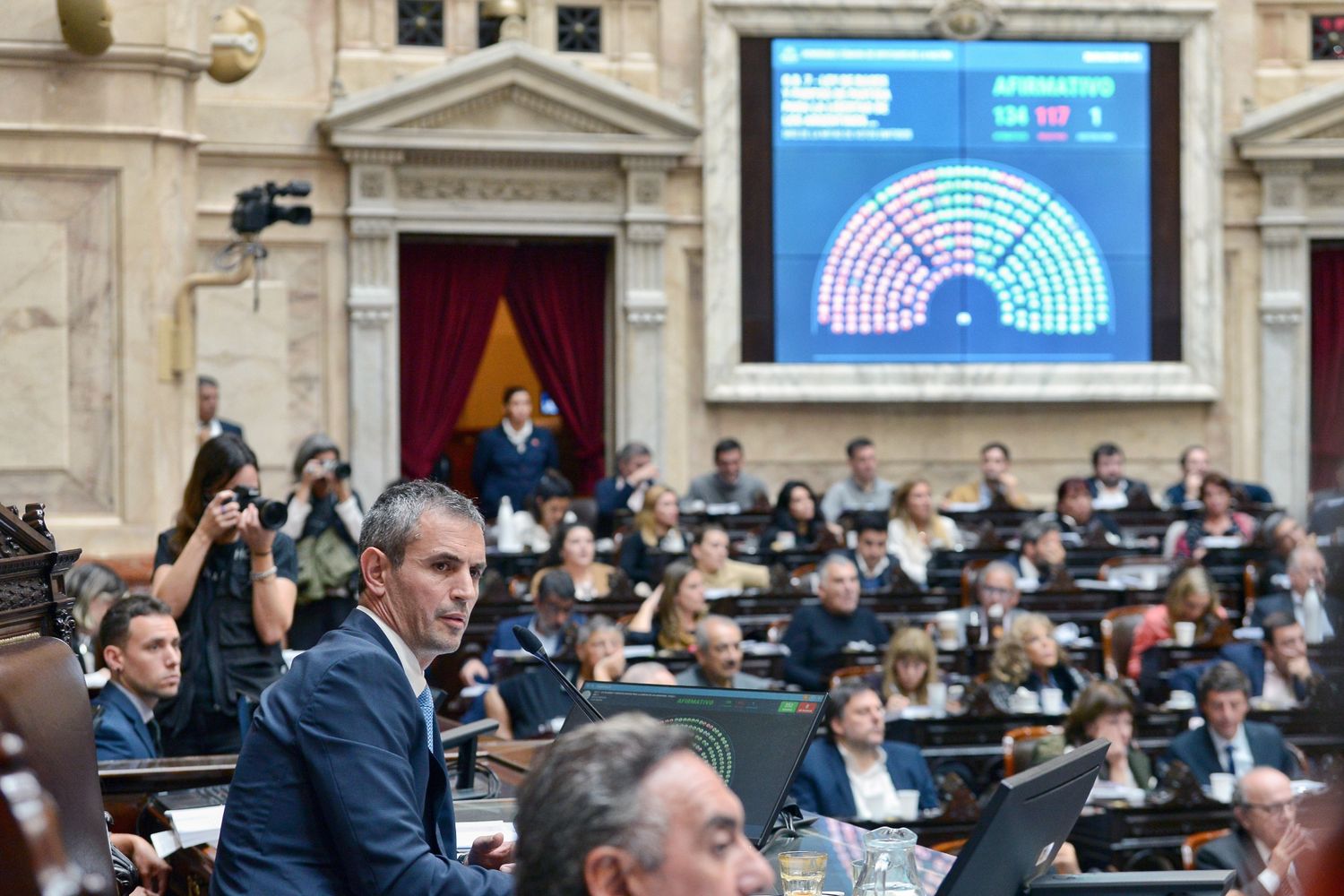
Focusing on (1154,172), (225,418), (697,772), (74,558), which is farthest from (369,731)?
(1154,172)

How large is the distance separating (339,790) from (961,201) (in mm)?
10784

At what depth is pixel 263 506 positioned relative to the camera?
4383mm

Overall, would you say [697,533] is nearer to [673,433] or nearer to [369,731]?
[673,433]

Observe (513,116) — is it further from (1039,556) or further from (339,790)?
(339,790)

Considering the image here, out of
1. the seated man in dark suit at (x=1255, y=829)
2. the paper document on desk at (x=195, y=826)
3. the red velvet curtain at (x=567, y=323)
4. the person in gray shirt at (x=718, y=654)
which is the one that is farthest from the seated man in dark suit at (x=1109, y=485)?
the paper document on desk at (x=195, y=826)

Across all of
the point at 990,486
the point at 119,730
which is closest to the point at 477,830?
the point at 119,730

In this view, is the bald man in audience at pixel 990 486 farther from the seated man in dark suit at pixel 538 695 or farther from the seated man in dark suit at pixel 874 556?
the seated man in dark suit at pixel 538 695

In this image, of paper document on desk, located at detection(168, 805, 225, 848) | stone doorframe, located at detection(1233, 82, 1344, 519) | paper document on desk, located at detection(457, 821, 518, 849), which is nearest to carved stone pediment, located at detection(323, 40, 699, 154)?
stone doorframe, located at detection(1233, 82, 1344, 519)

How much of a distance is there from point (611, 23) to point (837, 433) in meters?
3.27

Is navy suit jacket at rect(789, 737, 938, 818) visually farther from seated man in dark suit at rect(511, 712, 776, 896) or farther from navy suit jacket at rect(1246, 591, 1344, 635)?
seated man in dark suit at rect(511, 712, 776, 896)

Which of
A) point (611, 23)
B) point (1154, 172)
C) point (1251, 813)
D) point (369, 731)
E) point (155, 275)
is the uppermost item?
point (611, 23)

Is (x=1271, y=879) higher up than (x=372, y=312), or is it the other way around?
(x=372, y=312)

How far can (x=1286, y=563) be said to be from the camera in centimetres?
898

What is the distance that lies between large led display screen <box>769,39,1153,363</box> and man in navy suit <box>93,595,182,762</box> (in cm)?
859
